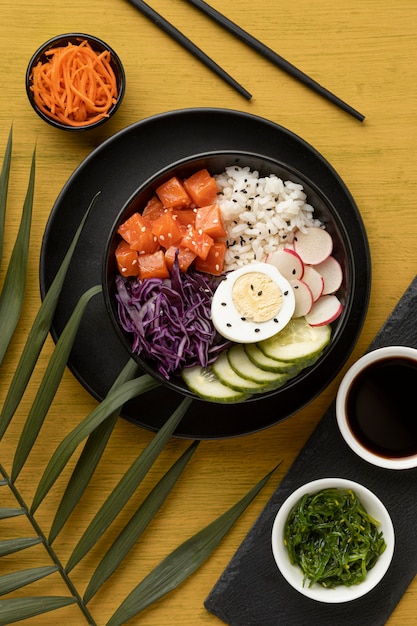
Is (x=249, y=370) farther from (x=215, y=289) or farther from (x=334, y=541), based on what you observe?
(x=334, y=541)

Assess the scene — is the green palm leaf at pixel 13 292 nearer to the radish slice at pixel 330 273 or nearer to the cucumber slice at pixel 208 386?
the cucumber slice at pixel 208 386

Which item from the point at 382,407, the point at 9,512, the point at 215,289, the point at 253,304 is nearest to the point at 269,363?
the point at 253,304

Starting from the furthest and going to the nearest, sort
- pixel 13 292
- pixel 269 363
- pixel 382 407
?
pixel 382 407 → pixel 13 292 → pixel 269 363

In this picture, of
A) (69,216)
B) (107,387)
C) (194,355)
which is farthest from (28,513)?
(69,216)

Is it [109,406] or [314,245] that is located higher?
[314,245]

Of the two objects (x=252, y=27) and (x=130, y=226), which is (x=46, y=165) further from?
(x=252, y=27)
